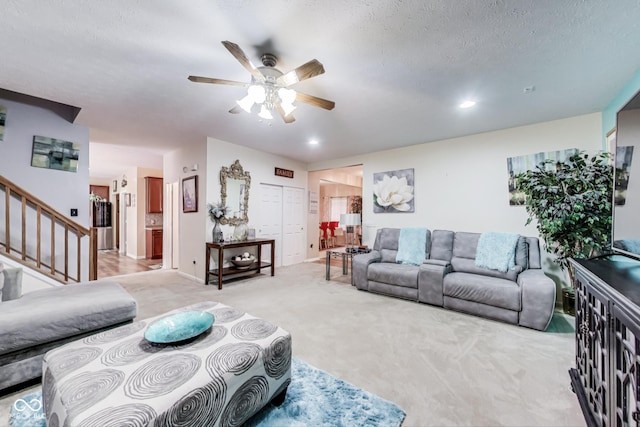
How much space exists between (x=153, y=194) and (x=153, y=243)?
1.31 m

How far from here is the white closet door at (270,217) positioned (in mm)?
5496

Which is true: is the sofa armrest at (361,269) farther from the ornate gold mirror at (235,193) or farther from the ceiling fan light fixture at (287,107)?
the ceiling fan light fixture at (287,107)

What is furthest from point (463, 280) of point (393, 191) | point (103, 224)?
point (103, 224)

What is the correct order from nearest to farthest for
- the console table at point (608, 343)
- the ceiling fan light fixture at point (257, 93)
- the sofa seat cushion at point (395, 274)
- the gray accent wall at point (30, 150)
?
the console table at point (608, 343)
the ceiling fan light fixture at point (257, 93)
the gray accent wall at point (30, 150)
the sofa seat cushion at point (395, 274)

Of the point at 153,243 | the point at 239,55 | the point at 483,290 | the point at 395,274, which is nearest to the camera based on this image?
the point at 239,55

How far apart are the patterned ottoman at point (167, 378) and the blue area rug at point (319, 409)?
11 cm

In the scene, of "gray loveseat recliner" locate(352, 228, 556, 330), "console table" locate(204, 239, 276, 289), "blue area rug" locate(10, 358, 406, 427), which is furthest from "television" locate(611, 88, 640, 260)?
"console table" locate(204, 239, 276, 289)

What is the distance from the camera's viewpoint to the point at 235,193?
16.1 feet

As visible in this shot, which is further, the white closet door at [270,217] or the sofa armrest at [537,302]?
the white closet door at [270,217]

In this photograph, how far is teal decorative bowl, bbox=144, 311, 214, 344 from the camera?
1.48 meters

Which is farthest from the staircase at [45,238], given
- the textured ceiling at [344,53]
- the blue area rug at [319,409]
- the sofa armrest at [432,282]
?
the sofa armrest at [432,282]

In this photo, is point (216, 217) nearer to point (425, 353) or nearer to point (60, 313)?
Result: point (60, 313)

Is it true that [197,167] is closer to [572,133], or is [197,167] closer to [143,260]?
[143,260]

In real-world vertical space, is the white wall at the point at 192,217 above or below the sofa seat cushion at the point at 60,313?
above
